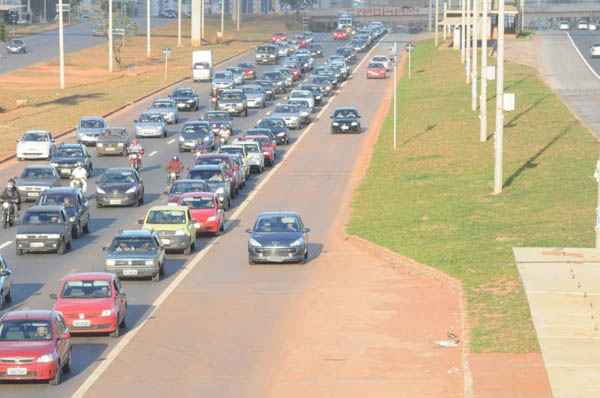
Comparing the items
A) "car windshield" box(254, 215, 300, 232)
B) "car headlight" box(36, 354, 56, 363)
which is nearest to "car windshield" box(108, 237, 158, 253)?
"car windshield" box(254, 215, 300, 232)

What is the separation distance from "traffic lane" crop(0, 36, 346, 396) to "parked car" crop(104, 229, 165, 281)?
37cm

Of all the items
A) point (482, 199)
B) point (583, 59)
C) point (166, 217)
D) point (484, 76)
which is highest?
point (484, 76)

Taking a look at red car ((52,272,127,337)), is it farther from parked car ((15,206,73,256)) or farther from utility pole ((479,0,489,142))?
utility pole ((479,0,489,142))

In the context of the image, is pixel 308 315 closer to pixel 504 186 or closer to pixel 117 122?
pixel 504 186

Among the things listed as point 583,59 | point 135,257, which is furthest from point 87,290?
point 583,59

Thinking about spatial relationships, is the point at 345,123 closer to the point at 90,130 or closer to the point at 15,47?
the point at 90,130

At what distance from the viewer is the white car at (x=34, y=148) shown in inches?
2842

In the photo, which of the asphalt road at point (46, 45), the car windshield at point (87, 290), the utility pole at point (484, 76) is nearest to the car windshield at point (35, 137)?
the utility pole at point (484, 76)

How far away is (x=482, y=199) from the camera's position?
192 feet

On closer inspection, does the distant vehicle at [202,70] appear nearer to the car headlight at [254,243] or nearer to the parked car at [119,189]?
the parked car at [119,189]

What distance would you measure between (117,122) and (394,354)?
199ft

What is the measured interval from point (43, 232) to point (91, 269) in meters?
2.96

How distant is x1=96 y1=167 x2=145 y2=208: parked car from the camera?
58312 millimetres

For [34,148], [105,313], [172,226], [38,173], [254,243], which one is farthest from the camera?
[34,148]
